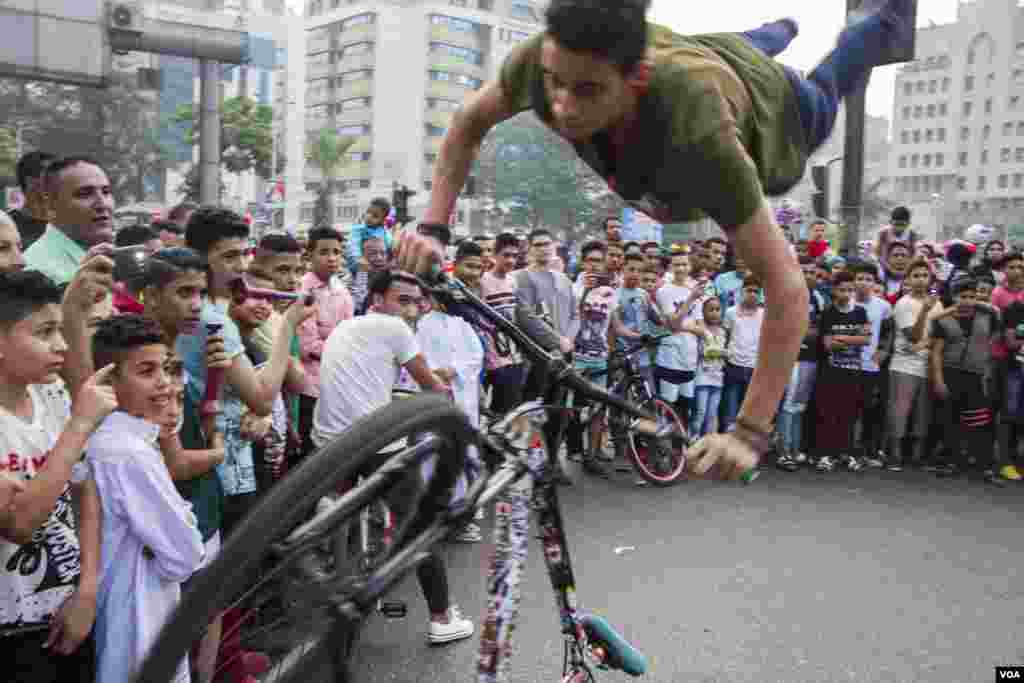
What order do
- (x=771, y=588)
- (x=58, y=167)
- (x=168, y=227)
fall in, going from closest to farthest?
(x=58, y=167) → (x=771, y=588) → (x=168, y=227)

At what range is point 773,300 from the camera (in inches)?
78.7

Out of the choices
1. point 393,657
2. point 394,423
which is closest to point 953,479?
point 393,657

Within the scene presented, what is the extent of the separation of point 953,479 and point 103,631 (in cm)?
717

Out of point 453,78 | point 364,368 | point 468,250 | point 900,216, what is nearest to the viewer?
point 364,368

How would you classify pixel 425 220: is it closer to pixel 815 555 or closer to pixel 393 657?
pixel 393 657

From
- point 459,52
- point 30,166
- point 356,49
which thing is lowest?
point 30,166

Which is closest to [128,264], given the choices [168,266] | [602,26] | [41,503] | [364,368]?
[168,266]

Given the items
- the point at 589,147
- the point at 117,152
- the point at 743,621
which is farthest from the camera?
the point at 117,152

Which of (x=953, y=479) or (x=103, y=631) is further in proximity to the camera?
(x=953, y=479)

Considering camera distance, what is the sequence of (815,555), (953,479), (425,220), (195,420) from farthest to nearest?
1. (953,479)
2. (815,555)
3. (195,420)
4. (425,220)

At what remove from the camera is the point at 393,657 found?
148 inches

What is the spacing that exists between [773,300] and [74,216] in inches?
109

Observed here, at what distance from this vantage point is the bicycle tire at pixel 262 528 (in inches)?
55.2

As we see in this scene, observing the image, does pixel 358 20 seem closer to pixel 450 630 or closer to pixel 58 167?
pixel 58 167
